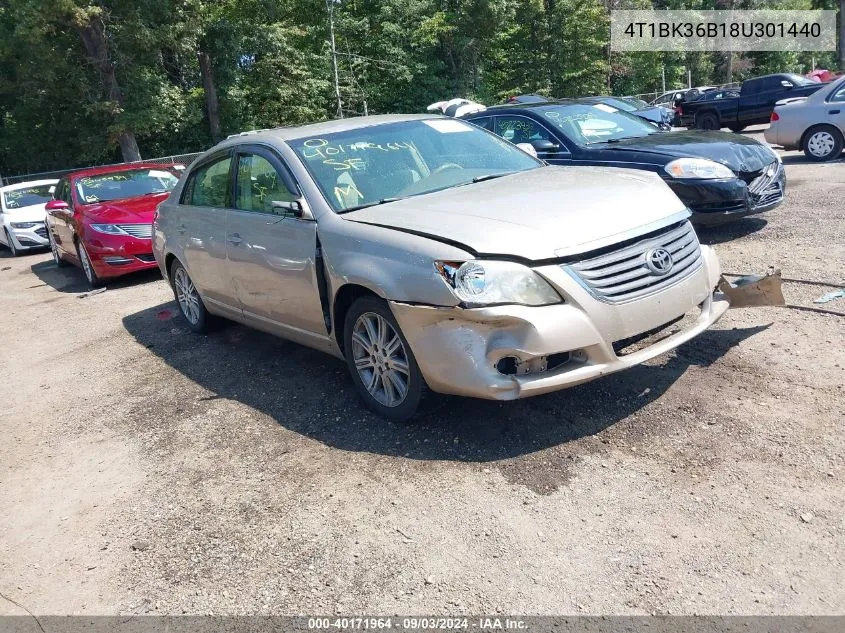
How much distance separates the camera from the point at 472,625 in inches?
108

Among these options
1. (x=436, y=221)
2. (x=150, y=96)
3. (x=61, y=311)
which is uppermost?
(x=150, y=96)

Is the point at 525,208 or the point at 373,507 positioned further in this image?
the point at 525,208

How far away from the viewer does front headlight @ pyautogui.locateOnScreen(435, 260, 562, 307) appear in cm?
369

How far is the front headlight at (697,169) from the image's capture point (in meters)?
7.31

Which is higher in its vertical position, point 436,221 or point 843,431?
point 436,221

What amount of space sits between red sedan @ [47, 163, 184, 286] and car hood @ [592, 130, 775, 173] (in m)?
6.04

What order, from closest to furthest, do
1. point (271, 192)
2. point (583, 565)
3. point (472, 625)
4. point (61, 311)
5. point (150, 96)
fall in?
point (472, 625), point (583, 565), point (271, 192), point (61, 311), point (150, 96)

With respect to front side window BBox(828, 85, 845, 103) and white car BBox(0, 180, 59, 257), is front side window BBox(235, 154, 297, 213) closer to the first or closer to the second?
front side window BBox(828, 85, 845, 103)

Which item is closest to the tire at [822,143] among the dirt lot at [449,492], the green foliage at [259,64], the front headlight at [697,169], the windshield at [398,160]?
the front headlight at [697,169]

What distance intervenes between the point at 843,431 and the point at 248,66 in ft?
110

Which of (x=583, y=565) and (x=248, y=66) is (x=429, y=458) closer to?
(x=583, y=565)

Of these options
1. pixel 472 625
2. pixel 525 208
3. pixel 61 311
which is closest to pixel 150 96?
pixel 61 311

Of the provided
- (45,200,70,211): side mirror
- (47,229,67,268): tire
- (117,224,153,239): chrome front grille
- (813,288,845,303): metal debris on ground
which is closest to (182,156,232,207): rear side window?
(117,224,153,239): chrome front grille

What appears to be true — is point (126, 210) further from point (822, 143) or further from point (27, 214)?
Result: point (822, 143)
